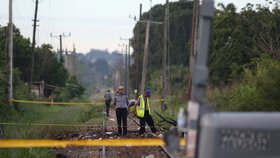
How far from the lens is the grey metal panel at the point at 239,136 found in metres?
4.52

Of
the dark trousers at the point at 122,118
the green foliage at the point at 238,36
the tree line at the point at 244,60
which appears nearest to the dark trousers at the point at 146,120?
the dark trousers at the point at 122,118

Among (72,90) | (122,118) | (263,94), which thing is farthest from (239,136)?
(72,90)

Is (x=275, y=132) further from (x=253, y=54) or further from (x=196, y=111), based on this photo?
(x=253, y=54)

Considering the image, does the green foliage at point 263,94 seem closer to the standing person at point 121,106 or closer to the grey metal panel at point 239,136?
the standing person at point 121,106

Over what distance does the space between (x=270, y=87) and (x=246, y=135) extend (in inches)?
463

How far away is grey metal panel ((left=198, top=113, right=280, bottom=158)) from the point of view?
14.8ft

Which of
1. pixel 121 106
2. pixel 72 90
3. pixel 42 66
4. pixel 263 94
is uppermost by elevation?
pixel 263 94

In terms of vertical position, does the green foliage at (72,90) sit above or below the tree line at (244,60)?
below

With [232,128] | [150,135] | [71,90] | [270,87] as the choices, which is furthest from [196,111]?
[71,90]

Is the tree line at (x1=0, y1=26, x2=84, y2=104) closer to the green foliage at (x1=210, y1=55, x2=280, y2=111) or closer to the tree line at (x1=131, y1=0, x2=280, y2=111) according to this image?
the tree line at (x1=131, y1=0, x2=280, y2=111)

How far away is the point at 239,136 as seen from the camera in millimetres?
4531

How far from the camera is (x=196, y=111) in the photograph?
470cm

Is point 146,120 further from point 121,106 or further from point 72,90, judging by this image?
point 72,90

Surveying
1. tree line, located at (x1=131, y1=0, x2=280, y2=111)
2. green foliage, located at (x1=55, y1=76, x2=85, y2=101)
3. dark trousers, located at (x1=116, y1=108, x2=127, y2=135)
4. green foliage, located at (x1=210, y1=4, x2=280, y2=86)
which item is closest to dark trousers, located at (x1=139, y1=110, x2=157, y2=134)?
dark trousers, located at (x1=116, y1=108, x2=127, y2=135)
